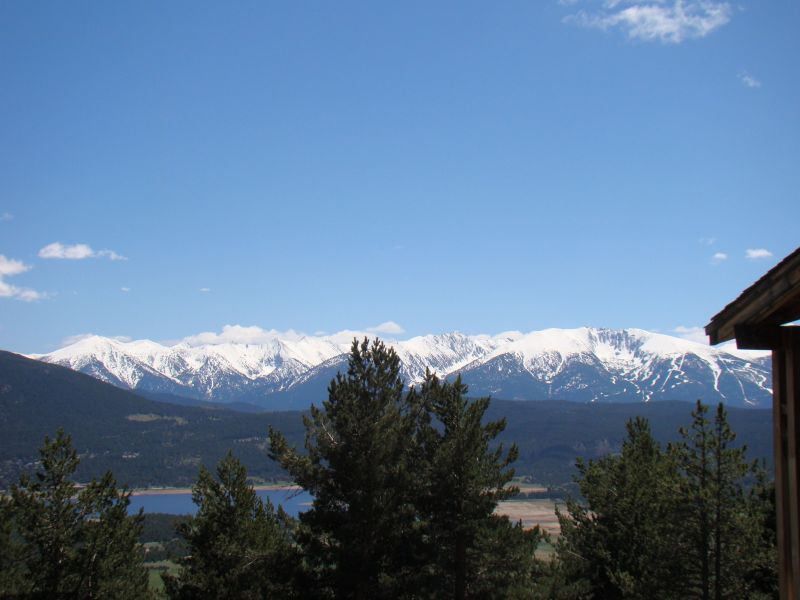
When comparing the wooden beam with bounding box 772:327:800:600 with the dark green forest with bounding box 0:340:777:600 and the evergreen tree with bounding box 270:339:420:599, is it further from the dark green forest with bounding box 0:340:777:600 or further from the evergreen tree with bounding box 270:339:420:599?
the evergreen tree with bounding box 270:339:420:599

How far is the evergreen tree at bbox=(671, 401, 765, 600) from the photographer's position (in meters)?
21.3

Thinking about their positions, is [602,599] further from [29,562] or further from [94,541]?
[29,562]

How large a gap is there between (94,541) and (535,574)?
15978mm

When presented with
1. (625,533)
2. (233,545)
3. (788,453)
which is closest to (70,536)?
(233,545)

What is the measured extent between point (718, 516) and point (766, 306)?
1777cm

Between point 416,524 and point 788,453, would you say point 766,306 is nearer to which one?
point 788,453

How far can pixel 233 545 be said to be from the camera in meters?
25.5

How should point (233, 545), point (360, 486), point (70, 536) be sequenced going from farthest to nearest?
point (70, 536) < point (233, 545) < point (360, 486)

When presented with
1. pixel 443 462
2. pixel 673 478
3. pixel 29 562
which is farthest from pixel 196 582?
pixel 673 478

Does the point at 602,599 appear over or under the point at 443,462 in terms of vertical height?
under

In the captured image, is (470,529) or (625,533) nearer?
(470,529)

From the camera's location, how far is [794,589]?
20.0ft

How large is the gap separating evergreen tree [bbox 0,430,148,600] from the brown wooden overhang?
26.2 m

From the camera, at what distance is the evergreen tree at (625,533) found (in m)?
22.2
